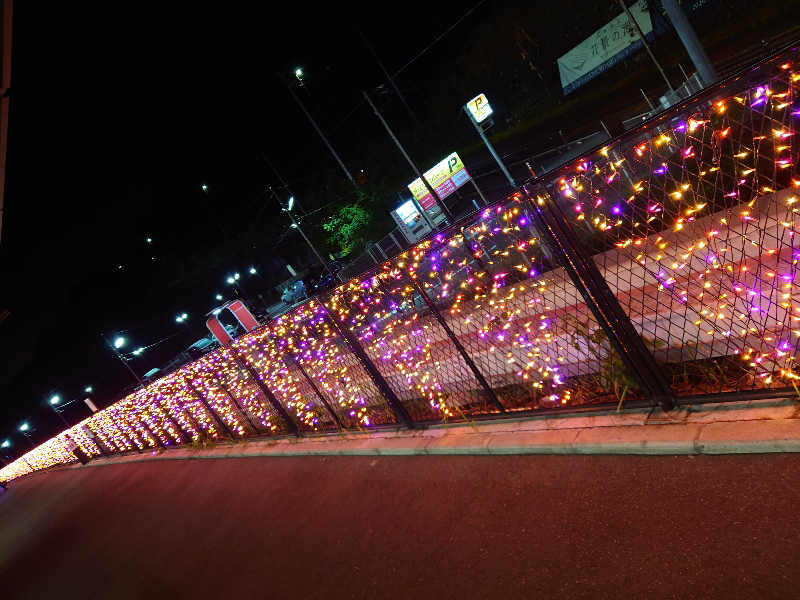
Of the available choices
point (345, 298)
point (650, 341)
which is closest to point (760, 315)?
point (650, 341)

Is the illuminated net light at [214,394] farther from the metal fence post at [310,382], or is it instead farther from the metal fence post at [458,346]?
A: the metal fence post at [458,346]

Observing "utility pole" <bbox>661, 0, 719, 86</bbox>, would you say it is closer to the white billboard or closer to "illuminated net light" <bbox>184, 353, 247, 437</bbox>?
"illuminated net light" <bbox>184, 353, 247, 437</bbox>

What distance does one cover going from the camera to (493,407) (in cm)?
411

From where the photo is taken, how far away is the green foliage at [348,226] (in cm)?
2545

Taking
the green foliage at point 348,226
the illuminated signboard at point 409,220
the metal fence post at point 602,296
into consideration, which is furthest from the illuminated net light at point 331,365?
the green foliage at point 348,226

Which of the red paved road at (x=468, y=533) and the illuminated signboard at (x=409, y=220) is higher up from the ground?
the illuminated signboard at (x=409, y=220)

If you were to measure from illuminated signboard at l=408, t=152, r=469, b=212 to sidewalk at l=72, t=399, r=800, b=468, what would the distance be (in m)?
18.9

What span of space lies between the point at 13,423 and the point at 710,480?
104ft

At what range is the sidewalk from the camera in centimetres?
220

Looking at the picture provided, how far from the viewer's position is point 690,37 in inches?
311

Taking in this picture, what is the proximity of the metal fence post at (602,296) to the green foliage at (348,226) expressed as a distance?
2337 cm

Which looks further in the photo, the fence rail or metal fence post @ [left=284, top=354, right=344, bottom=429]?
metal fence post @ [left=284, top=354, right=344, bottom=429]

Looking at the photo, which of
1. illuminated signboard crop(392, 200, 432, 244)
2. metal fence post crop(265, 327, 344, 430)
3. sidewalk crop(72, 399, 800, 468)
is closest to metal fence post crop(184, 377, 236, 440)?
metal fence post crop(265, 327, 344, 430)

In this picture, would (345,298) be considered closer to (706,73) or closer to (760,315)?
(760,315)
